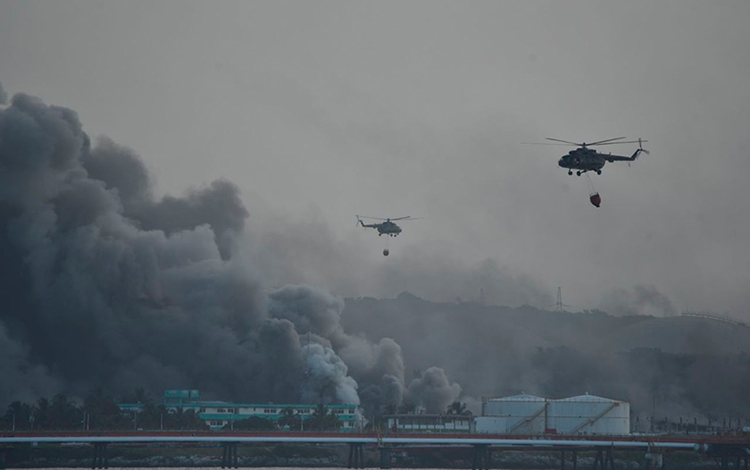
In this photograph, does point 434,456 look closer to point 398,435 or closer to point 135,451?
point 398,435

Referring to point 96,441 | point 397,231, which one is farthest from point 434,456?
point 96,441

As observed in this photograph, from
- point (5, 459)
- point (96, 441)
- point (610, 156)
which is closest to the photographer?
point (610, 156)

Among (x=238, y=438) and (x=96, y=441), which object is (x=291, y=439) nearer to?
(x=238, y=438)

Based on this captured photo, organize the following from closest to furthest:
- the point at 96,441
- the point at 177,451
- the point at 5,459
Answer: the point at 96,441 → the point at 5,459 → the point at 177,451

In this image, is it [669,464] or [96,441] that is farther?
[669,464]

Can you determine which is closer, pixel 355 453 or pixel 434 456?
pixel 355 453

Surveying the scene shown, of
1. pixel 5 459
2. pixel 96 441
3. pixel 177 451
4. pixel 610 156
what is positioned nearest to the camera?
pixel 610 156

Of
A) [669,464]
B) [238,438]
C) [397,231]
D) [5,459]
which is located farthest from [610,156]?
[5,459]

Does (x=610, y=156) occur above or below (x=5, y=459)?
above

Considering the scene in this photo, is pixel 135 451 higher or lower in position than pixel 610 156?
lower
